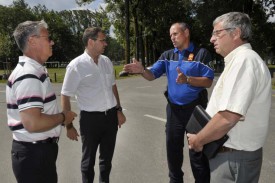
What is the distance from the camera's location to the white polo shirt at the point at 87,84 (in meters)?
4.23

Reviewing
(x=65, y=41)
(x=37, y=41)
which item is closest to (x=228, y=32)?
(x=37, y=41)

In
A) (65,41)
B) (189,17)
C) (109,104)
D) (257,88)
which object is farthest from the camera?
(65,41)

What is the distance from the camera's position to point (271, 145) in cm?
643

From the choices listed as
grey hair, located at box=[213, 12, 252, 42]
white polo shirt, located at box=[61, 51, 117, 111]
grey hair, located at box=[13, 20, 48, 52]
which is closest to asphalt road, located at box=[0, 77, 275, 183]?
white polo shirt, located at box=[61, 51, 117, 111]

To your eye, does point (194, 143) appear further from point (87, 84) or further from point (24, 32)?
point (87, 84)

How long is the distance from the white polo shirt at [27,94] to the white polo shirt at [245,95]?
131 centimetres

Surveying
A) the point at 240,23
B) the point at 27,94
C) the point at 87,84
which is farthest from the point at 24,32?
the point at 240,23

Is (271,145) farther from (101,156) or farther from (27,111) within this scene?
(27,111)

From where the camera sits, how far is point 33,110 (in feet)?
8.59

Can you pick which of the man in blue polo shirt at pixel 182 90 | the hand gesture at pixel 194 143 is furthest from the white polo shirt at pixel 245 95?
the man in blue polo shirt at pixel 182 90

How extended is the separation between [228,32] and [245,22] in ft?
0.47

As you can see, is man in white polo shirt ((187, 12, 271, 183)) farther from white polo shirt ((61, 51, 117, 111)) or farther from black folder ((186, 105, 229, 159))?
white polo shirt ((61, 51, 117, 111))

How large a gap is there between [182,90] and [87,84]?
1175 millimetres

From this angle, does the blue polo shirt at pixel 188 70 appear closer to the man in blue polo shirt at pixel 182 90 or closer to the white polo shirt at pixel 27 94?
the man in blue polo shirt at pixel 182 90
